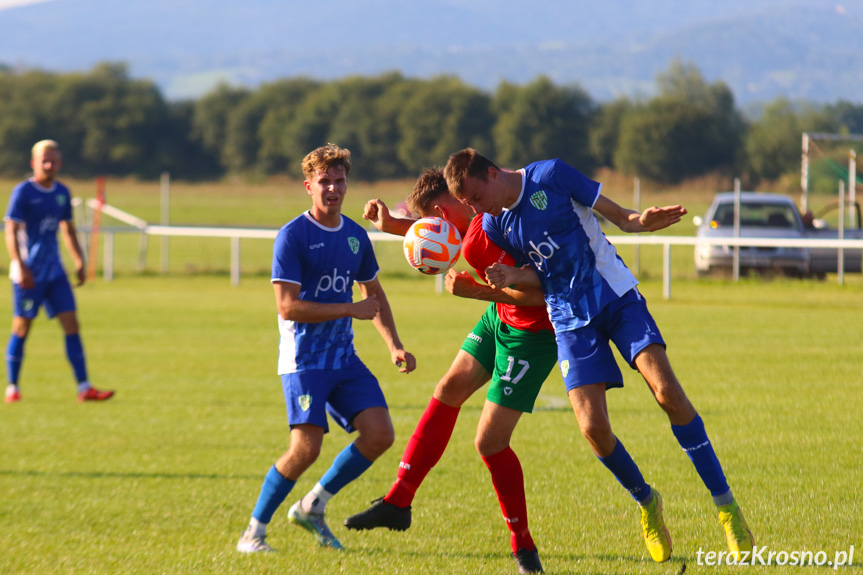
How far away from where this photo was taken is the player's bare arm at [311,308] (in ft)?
15.2

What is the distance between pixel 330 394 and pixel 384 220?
962 mm

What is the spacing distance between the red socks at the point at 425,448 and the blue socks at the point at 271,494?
1.90 feet

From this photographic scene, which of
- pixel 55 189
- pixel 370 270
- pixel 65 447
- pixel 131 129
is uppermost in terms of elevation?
pixel 131 129

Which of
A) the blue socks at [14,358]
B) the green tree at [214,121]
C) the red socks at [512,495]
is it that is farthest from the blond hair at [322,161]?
the green tree at [214,121]

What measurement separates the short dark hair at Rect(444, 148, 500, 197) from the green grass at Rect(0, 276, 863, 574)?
5.63 ft

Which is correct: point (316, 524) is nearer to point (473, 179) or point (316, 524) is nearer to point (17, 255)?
point (473, 179)

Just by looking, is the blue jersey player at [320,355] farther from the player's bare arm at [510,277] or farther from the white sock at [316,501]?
the player's bare arm at [510,277]

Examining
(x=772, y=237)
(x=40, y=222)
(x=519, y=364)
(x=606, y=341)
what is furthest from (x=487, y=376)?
(x=772, y=237)

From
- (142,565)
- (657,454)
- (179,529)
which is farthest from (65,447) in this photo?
(657,454)

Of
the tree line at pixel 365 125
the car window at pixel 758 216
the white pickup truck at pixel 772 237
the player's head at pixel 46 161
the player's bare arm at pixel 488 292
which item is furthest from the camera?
the tree line at pixel 365 125

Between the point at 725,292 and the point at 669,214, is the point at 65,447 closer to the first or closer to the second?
the point at 669,214

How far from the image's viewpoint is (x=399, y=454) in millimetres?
7184

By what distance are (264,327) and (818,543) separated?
1102cm

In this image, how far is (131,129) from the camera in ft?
205
